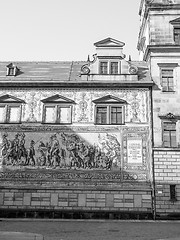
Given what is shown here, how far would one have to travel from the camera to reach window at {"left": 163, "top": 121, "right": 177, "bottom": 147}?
17750mm

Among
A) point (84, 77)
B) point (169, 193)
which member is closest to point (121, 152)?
point (169, 193)

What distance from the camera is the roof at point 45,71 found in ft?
64.4

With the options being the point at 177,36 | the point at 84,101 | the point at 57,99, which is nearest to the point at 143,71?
the point at 177,36

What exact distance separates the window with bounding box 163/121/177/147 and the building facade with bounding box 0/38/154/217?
0.91 metres

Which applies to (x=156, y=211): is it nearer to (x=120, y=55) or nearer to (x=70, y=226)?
(x=70, y=226)

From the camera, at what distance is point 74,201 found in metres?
17.0

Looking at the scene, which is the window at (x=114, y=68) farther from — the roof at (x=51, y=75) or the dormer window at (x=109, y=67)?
the roof at (x=51, y=75)

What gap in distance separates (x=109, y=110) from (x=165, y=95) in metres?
3.38

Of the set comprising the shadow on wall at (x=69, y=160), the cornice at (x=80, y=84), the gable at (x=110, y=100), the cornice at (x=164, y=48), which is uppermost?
the cornice at (x=164, y=48)

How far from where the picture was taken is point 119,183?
17.1m

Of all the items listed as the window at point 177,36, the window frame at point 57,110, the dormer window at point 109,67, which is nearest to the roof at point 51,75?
the dormer window at point 109,67

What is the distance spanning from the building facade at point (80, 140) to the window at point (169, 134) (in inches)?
35.6

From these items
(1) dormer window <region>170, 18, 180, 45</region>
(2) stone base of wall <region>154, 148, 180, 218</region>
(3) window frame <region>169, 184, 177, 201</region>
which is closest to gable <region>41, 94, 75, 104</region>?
(2) stone base of wall <region>154, 148, 180, 218</region>

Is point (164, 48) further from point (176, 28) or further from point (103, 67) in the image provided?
point (103, 67)
